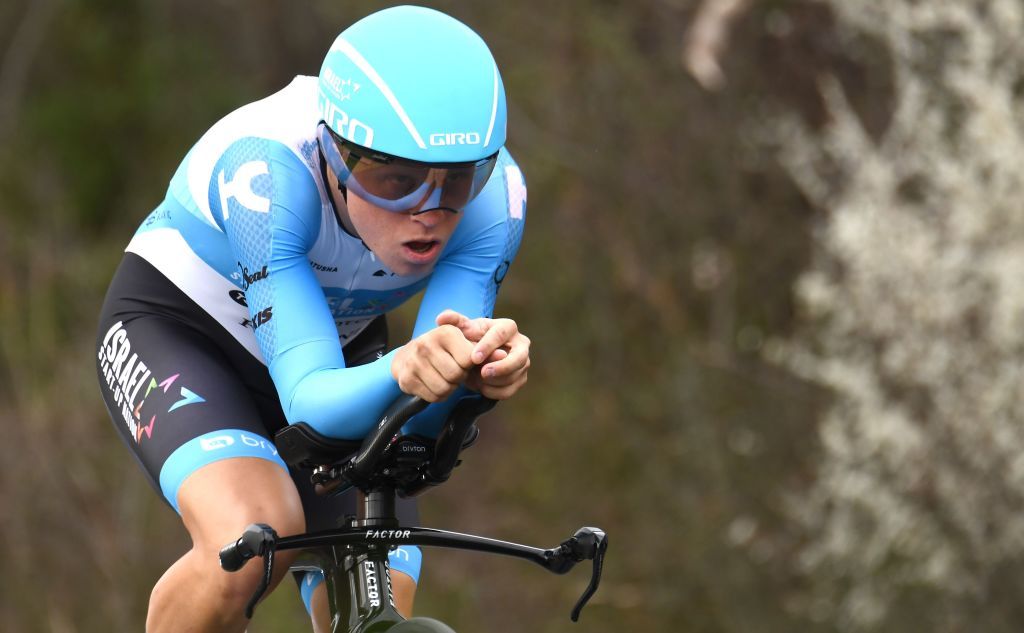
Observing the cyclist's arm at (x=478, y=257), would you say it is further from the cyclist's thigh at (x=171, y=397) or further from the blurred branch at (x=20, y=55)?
the blurred branch at (x=20, y=55)

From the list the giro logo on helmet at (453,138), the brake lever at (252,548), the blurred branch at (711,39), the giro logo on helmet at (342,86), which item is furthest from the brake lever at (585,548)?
the blurred branch at (711,39)

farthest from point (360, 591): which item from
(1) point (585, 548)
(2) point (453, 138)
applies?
(2) point (453, 138)

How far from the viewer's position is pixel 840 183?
10961 mm

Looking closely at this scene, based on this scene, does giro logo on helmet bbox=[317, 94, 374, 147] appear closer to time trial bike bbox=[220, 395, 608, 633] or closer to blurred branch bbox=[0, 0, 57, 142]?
time trial bike bbox=[220, 395, 608, 633]

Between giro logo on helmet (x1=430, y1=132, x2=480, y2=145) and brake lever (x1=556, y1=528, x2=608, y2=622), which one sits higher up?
giro logo on helmet (x1=430, y1=132, x2=480, y2=145)

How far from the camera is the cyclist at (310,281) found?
4109 millimetres

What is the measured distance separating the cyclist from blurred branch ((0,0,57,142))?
17.3 m

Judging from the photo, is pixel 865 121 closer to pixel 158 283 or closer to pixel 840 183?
pixel 840 183

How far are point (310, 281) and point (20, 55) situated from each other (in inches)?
723

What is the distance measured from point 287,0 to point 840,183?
41.6ft

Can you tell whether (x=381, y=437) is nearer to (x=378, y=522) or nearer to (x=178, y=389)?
(x=378, y=522)

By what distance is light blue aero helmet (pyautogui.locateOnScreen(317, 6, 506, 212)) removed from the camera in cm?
411

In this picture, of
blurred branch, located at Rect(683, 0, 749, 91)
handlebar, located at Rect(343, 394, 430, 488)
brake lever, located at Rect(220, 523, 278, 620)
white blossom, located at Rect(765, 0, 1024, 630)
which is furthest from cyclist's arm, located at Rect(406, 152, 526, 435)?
blurred branch, located at Rect(683, 0, 749, 91)

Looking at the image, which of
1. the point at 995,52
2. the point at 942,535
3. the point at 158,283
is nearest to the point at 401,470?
the point at 158,283
